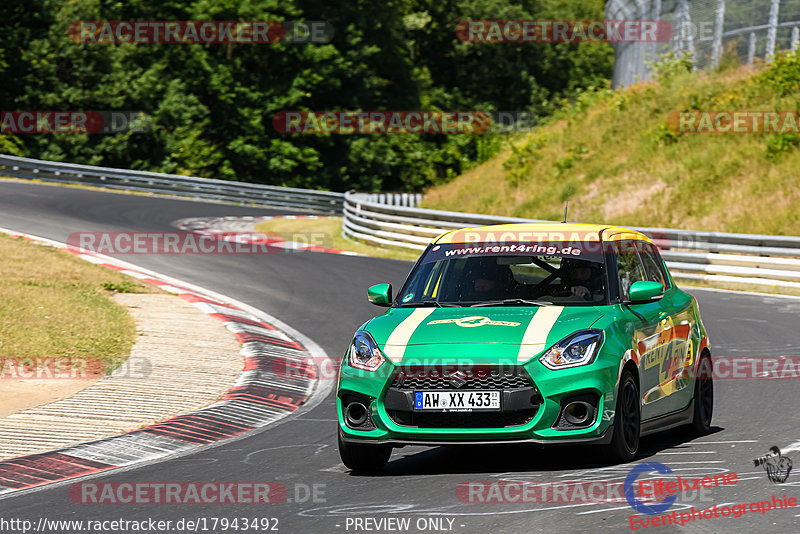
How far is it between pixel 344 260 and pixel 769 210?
10.7m

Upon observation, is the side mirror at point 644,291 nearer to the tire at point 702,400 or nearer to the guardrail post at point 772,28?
the tire at point 702,400

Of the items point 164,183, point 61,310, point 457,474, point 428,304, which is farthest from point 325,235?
point 457,474

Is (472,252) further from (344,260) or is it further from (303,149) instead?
(303,149)

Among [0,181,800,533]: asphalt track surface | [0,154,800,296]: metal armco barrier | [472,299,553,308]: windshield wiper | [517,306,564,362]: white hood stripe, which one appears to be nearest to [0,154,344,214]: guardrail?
[0,154,800,296]: metal armco barrier

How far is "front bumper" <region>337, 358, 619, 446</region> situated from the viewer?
24.2 feet

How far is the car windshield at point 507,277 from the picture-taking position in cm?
845

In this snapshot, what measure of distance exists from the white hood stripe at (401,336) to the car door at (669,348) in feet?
5.37

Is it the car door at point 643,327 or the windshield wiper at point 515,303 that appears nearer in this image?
the car door at point 643,327

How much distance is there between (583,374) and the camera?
740 cm

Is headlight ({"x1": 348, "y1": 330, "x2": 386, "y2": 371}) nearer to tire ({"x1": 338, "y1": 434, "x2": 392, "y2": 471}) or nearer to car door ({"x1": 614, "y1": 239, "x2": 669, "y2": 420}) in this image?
tire ({"x1": 338, "y1": 434, "x2": 392, "y2": 471})

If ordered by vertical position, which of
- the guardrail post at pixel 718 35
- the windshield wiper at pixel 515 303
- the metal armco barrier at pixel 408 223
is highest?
the guardrail post at pixel 718 35

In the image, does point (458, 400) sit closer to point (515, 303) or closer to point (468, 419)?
point (468, 419)

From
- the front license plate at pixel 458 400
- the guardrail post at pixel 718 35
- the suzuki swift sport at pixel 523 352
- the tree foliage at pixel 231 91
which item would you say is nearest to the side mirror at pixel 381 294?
the suzuki swift sport at pixel 523 352

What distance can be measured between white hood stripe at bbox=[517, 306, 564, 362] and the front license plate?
305 millimetres
